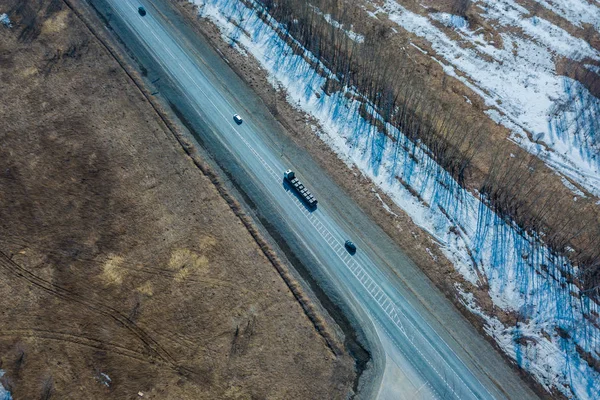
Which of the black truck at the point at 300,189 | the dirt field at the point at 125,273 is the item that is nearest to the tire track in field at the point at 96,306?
the dirt field at the point at 125,273

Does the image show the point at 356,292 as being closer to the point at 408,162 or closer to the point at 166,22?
the point at 408,162

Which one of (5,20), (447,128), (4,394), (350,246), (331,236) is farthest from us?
(5,20)

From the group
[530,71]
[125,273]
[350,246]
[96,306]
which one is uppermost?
[530,71]

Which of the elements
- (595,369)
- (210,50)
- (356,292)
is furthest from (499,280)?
(210,50)

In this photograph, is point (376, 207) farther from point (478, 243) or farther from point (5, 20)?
point (5, 20)

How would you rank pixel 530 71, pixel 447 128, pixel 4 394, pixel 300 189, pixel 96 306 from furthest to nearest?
pixel 530 71, pixel 447 128, pixel 300 189, pixel 96 306, pixel 4 394

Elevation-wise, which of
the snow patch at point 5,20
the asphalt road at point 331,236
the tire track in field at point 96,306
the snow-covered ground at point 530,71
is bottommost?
the tire track in field at point 96,306

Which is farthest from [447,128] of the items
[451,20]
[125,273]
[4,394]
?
[4,394]

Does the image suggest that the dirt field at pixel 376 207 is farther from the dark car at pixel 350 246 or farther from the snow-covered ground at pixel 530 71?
the snow-covered ground at pixel 530 71
